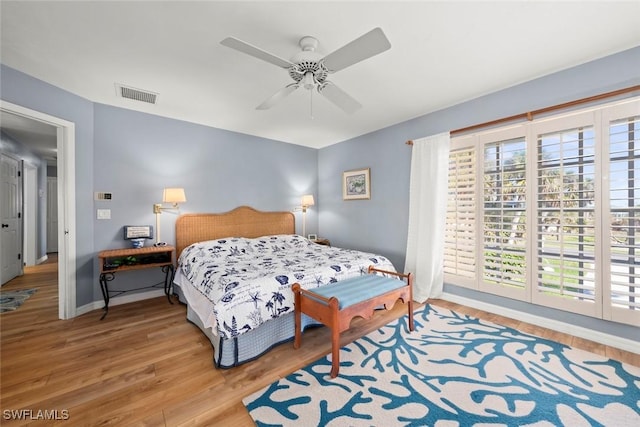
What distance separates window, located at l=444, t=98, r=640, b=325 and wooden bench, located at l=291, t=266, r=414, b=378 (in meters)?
1.26

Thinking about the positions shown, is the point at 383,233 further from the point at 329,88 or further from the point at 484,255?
the point at 329,88

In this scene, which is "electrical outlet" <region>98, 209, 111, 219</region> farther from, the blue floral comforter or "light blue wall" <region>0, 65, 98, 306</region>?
the blue floral comforter

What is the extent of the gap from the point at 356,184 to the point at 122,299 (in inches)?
158

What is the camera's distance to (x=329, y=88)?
232 cm

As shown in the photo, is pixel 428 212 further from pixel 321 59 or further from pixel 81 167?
pixel 81 167

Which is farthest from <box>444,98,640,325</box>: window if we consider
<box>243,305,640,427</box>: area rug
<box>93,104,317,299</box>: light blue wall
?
<box>93,104,317,299</box>: light blue wall

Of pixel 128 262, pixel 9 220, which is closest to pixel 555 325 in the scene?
pixel 128 262

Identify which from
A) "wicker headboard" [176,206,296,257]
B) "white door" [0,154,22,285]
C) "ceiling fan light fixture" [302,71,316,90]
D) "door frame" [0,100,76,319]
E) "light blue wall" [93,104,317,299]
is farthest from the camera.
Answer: "white door" [0,154,22,285]

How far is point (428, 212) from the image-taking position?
11.7 ft

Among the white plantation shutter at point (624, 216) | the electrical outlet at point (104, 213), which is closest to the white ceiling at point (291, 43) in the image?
the white plantation shutter at point (624, 216)

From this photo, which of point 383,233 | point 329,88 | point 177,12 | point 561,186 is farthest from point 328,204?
point 177,12

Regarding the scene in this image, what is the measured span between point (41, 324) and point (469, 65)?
5371mm

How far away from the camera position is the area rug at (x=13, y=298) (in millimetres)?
3303

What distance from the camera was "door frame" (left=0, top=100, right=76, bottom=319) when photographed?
2986 mm
